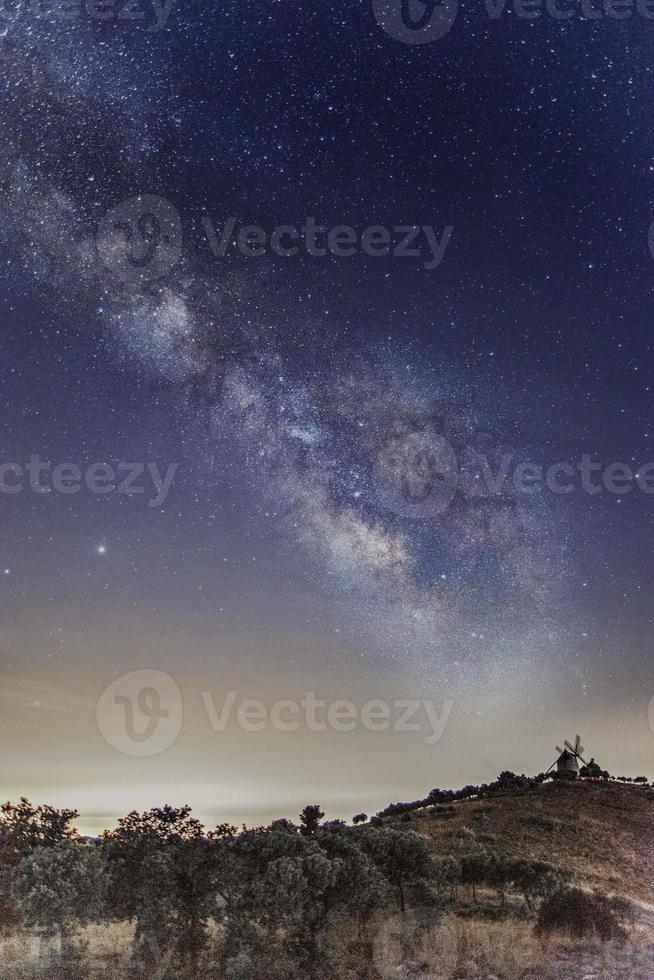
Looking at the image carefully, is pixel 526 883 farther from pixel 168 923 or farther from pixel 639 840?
pixel 639 840

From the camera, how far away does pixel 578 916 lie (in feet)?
113

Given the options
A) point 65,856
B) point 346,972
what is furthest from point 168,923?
point 346,972

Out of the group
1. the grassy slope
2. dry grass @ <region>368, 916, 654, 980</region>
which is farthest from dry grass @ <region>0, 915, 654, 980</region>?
the grassy slope

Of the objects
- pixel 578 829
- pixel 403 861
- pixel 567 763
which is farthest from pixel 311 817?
pixel 567 763

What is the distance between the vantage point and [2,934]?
937 inches

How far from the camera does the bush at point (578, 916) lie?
108ft

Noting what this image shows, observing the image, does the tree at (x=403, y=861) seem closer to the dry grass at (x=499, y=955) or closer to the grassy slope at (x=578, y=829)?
the dry grass at (x=499, y=955)

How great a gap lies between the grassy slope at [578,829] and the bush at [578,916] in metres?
7.03

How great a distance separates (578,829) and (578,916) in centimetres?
2569

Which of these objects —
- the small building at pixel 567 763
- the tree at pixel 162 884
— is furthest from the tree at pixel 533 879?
the small building at pixel 567 763

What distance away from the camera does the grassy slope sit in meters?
47.8

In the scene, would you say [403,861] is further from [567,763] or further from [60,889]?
[567,763]

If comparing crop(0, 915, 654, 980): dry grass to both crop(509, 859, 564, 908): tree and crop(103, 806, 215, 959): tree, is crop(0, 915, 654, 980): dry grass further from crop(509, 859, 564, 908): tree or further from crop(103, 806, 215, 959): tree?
crop(509, 859, 564, 908): tree

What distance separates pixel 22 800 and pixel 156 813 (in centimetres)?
469
